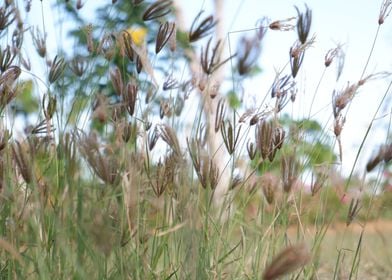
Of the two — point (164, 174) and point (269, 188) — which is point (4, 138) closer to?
point (164, 174)

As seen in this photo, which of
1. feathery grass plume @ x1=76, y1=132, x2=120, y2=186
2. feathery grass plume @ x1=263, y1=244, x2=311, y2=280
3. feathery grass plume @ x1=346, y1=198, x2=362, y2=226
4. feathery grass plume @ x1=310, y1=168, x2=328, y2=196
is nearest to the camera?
feathery grass plume @ x1=263, y1=244, x2=311, y2=280

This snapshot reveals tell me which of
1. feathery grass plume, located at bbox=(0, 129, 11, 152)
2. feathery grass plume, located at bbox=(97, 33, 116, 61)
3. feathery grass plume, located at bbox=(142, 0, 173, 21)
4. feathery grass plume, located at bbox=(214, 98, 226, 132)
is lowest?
feathery grass plume, located at bbox=(0, 129, 11, 152)

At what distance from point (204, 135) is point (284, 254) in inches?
29.6

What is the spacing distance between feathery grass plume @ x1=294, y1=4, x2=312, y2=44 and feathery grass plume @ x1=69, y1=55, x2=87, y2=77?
1.99ft

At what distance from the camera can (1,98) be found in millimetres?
1711

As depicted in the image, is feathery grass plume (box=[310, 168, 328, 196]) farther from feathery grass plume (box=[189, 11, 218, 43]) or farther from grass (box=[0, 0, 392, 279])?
feathery grass plume (box=[189, 11, 218, 43])

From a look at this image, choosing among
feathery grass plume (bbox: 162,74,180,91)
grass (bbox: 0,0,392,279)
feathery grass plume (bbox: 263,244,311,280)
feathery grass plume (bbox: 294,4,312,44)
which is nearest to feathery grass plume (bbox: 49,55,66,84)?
grass (bbox: 0,0,392,279)

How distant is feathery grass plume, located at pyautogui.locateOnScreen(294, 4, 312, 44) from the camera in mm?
1582

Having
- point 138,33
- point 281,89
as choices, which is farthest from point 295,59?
point 138,33

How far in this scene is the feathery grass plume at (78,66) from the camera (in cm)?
188

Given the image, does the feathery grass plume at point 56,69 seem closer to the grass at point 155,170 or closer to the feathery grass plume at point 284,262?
the grass at point 155,170

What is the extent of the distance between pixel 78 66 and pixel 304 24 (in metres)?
0.63

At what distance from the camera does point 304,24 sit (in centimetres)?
160

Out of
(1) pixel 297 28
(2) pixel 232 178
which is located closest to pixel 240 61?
(1) pixel 297 28
